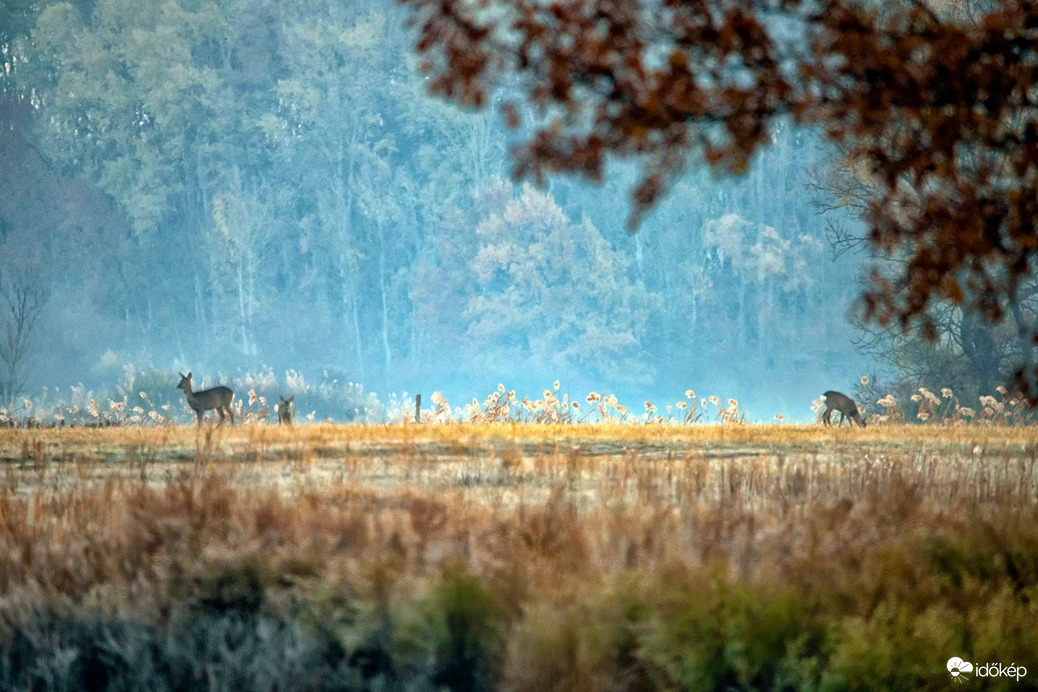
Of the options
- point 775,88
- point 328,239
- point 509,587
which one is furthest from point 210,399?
point 328,239

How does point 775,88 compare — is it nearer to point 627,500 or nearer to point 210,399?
point 627,500

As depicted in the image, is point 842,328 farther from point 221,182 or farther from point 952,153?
point 952,153

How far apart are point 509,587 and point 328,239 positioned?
41195 millimetres

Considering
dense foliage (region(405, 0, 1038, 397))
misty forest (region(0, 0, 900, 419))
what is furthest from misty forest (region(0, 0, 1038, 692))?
misty forest (region(0, 0, 900, 419))

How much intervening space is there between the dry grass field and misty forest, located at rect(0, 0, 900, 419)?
122ft

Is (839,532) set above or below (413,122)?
below

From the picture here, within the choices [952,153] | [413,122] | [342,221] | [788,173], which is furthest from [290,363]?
[952,153]

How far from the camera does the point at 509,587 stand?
5.46 meters

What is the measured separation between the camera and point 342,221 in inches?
1802

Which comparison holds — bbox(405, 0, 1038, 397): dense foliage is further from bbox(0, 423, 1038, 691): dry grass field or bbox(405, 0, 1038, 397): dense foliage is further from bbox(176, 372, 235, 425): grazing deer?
bbox(176, 372, 235, 425): grazing deer

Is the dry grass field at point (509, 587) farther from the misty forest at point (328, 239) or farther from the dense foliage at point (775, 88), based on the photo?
the misty forest at point (328, 239)

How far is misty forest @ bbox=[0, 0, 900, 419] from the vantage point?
44.8 meters

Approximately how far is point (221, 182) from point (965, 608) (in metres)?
42.6

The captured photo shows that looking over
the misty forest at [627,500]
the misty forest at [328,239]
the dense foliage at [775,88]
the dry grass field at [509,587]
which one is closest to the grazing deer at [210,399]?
the misty forest at [627,500]
